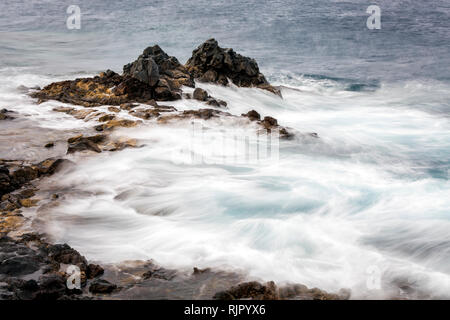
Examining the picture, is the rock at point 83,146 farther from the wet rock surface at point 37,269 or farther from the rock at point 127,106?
the wet rock surface at point 37,269

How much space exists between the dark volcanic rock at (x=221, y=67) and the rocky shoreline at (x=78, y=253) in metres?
1.79

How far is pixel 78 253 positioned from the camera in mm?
5516

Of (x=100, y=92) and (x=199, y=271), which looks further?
(x=100, y=92)

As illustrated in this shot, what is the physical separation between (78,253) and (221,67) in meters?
12.8

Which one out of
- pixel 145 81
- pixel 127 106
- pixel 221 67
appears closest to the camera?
pixel 127 106

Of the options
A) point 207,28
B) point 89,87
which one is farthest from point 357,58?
point 89,87

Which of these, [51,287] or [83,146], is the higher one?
[83,146]

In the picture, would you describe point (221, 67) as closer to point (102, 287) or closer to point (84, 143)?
point (84, 143)

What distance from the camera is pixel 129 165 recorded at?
354 inches

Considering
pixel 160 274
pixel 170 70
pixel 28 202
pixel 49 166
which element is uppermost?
pixel 170 70

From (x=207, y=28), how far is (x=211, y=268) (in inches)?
1254

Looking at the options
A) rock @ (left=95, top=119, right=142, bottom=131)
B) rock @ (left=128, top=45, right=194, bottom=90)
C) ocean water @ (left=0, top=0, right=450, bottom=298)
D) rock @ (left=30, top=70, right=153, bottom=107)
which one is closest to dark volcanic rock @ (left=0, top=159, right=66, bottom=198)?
ocean water @ (left=0, top=0, right=450, bottom=298)

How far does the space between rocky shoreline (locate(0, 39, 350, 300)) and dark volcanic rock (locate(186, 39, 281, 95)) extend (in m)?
1.79

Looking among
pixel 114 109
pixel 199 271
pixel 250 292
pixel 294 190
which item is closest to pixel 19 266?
pixel 199 271
